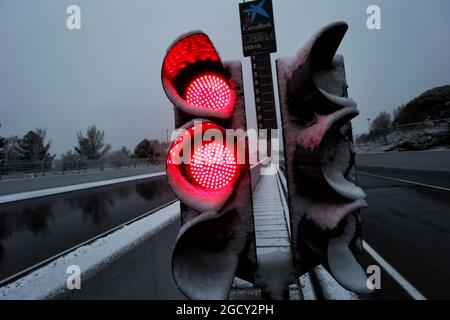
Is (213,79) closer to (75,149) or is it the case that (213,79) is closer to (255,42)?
(255,42)

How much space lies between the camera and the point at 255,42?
10.9m

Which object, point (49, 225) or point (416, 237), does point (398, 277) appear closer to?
point (416, 237)

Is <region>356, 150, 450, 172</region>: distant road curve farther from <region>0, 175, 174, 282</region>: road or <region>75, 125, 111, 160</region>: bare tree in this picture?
<region>75, 125, 111, 160</region>: bare tree

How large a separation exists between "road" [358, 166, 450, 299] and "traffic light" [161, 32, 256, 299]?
286cm

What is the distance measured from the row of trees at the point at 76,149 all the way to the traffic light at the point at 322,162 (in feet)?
121

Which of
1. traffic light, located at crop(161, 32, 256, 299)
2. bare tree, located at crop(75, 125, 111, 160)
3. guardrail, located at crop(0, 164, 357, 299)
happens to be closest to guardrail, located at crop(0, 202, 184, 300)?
guardrail, located at crop(0, 164, 357, 299)

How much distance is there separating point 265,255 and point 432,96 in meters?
60.6

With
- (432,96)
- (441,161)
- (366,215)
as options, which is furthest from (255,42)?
(432,96)

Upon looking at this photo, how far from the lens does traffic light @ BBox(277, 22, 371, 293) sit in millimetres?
655

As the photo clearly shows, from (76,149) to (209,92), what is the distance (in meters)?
78.9

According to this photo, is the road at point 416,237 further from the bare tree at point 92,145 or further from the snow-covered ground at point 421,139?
the bare tree at point 92,145

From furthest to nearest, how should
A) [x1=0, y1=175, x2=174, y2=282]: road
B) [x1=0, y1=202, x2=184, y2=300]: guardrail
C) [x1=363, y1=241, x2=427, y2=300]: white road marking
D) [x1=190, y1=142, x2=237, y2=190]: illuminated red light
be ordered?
[x1=0, y1=175, x2=174, y2=282]: road → [x1=363, y1=241, x2=427, y2=300]: white road marking → [x1=0, y1=202, x2=184, y2=300]: guardrail → [x1=190, y1=142, x2=237, y2=190]: illuminated red light

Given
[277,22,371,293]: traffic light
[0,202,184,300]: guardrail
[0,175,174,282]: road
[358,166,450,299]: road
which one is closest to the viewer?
[277,22,371,293]: traffic light

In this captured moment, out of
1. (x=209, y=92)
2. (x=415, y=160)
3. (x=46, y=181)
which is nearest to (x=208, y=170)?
(x=209, y=92)
